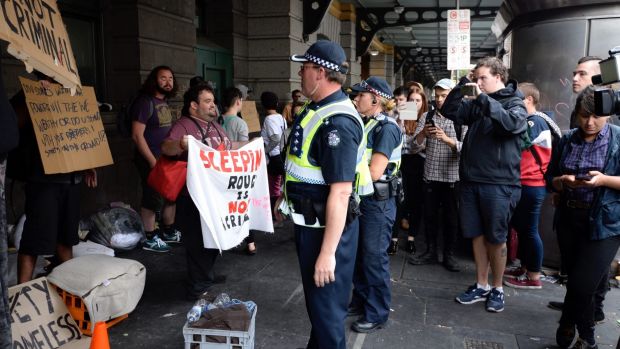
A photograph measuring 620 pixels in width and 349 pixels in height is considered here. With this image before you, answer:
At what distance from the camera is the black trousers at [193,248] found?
4.25m

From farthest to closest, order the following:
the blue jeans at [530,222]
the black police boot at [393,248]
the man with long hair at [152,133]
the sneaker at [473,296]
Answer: the black police boot at [393,248]
the man with long hair at [152,133]
the blue jeans at [530,222]
the sneaker at [473,296]

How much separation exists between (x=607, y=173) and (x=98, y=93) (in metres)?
6.20

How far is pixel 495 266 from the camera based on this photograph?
4309 mm

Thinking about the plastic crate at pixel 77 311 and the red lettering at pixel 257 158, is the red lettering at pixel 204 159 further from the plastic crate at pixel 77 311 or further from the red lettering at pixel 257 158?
the plastic crate at pixel 77 311

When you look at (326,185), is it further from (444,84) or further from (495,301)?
(444,84)

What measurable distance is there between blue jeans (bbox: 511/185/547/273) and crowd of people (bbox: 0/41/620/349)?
0.5 inches

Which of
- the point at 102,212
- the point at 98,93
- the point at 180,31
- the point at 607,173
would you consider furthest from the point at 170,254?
the point at 607,173

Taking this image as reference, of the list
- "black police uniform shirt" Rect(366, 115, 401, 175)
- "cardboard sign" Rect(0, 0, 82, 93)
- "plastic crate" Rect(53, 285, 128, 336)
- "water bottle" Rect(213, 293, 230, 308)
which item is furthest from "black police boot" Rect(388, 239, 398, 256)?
"cardboard sign" Rect(0, 0, 82, 93)

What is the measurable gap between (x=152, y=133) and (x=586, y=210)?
15.0 feet

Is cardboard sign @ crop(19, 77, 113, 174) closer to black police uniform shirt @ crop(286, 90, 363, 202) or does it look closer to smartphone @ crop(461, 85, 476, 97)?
black police uniform shirt @ crop(286, 90, 363, 202)

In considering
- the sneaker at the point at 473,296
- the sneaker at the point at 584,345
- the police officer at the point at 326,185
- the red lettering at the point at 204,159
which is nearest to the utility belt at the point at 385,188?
the police officer at the point at 326,185

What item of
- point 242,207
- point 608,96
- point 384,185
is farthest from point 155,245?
point 608,96

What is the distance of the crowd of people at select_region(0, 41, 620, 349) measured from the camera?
269 cm

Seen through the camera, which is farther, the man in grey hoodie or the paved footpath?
the man in grey hoodie
